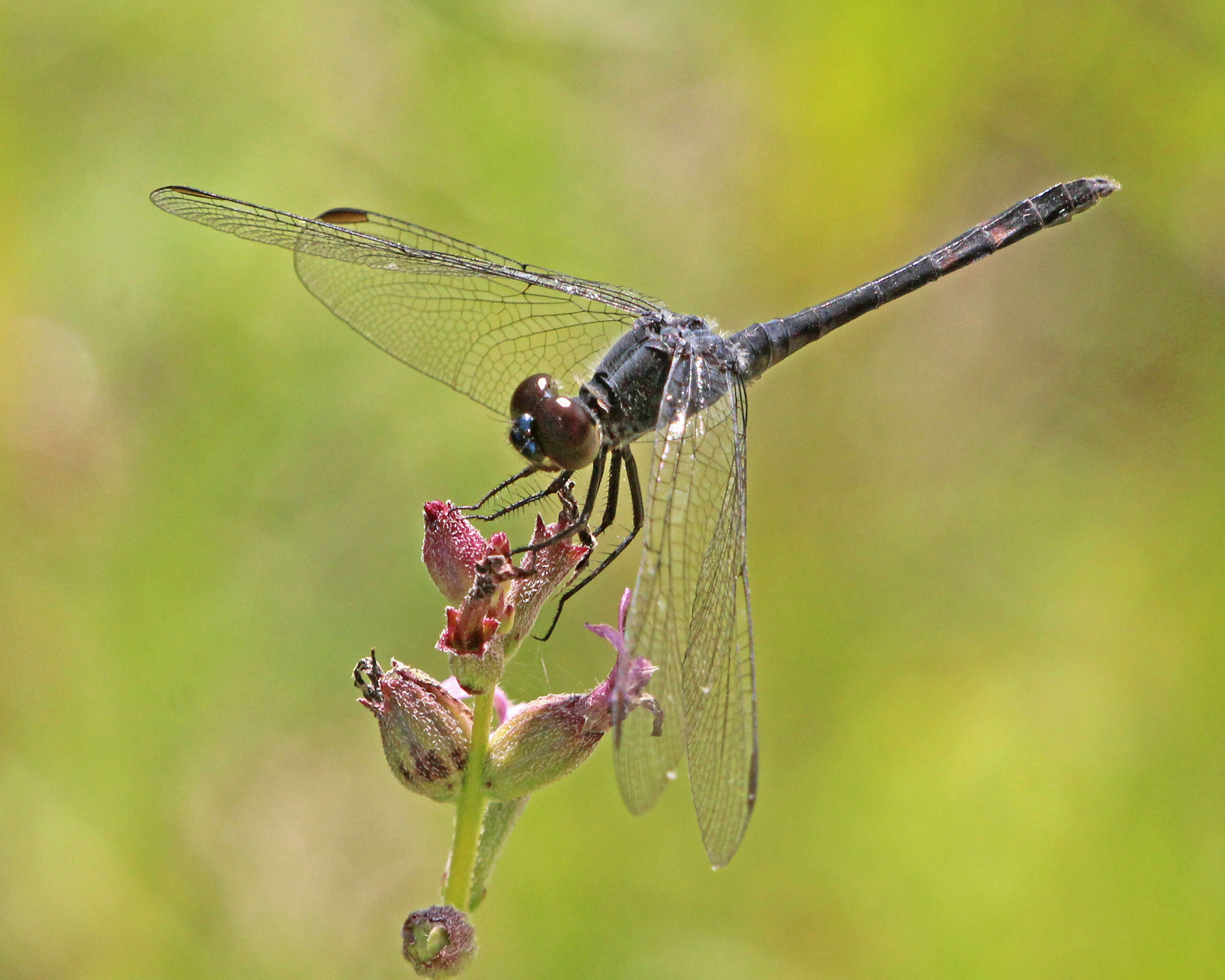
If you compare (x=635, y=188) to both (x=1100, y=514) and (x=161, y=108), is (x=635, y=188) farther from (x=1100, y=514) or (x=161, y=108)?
(x=1100, y=514)

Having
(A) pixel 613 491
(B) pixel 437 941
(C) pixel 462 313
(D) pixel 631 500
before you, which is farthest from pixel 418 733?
(C) pixel 462 313

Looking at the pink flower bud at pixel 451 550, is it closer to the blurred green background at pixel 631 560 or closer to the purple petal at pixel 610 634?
the purple petal at pixel 610 634

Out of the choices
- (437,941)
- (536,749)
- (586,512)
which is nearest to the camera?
(437,941)

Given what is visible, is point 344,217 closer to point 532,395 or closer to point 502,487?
point 532,395

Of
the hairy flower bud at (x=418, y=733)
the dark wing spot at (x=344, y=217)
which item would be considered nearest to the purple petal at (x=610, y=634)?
the hairy flower bud at (x=418, y=733)

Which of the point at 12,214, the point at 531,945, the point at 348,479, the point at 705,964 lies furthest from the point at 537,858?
the point at 12,214

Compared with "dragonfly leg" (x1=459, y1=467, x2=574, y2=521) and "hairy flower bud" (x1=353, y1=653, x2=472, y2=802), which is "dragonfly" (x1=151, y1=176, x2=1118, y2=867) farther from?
"hairy flower bud" (x1=353, y1=653, x2=472, y2=802)
